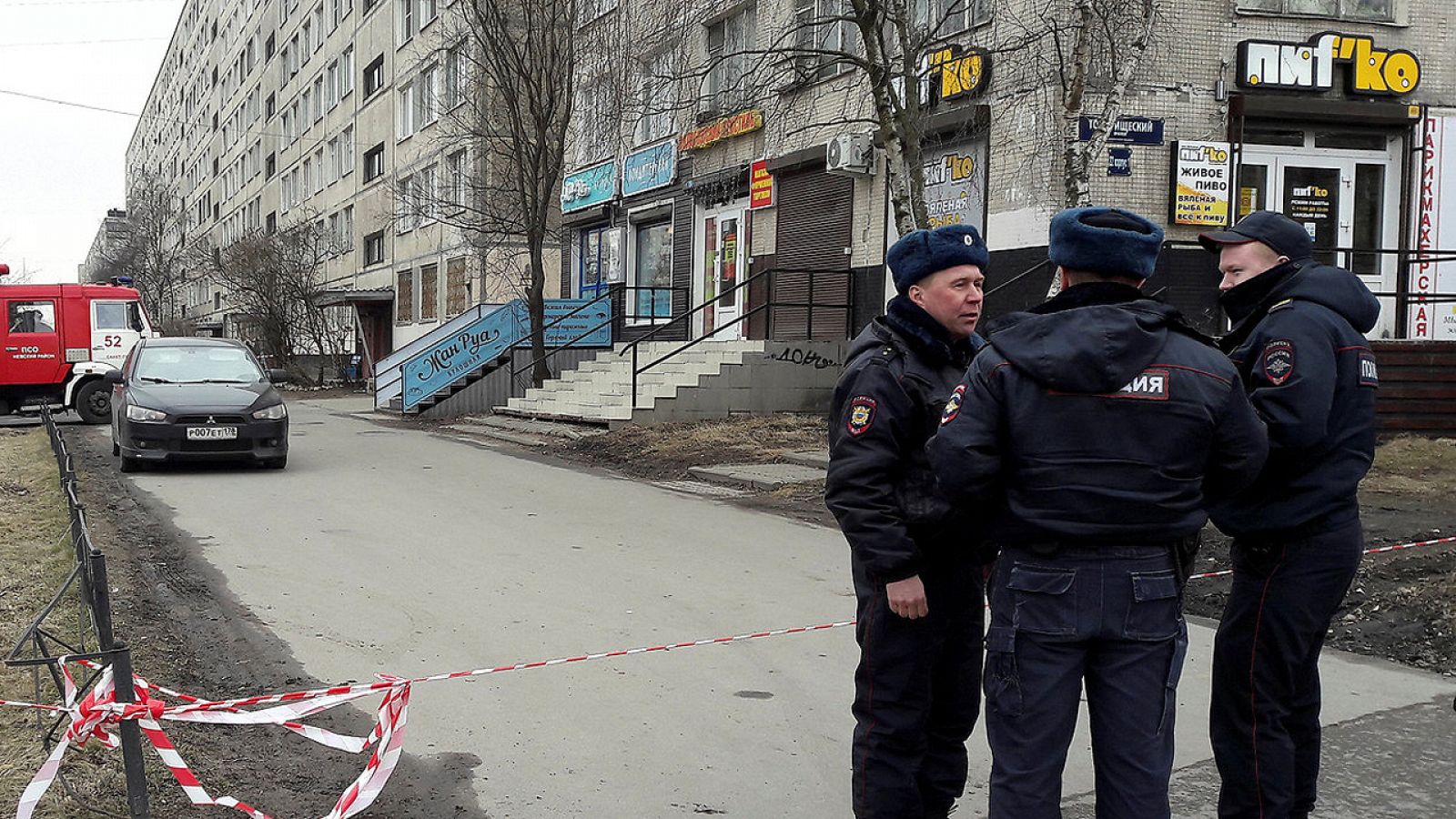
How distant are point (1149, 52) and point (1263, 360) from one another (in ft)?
40.6

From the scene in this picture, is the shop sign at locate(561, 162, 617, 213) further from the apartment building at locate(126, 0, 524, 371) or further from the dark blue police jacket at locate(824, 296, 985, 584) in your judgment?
the dark blue police jacket at locate(824, 296, 985, 584)

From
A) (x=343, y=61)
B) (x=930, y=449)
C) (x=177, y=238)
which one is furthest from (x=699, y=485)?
(x=177, y=238)

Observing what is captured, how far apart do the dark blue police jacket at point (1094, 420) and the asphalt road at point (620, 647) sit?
154 cm

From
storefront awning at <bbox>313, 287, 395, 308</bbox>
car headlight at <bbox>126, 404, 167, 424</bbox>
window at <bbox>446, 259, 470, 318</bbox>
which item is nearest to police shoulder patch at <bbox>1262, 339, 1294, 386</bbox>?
car headlight at <bbox>126, 404, 167, 424</bbox>

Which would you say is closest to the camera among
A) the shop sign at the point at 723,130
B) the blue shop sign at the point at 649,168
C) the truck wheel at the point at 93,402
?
the shop sign at the point at 723,130

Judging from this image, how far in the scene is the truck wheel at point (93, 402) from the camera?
2253 cm

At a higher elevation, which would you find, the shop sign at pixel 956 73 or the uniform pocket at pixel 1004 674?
the shop sign at pixel 956 73

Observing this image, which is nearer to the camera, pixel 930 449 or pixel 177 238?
pixel 930 449

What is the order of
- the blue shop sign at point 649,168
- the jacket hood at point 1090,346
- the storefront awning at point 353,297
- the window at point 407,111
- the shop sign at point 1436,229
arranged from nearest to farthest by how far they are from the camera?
1. the jacket hood at point 1090,346
2. the shop sign at point 1436,229
3. the blue shop sign at point 649,168
4. the window at point 407,111
5. the storefront awning at point 353,297

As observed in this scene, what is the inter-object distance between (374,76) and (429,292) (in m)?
9.90

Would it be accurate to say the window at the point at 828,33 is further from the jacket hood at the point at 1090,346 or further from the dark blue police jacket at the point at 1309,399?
the jacket hood at the point at 1090,346

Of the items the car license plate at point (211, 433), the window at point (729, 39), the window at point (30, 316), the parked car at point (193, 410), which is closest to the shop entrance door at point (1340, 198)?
the window at point (729, 39)

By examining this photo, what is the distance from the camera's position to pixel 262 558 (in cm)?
859

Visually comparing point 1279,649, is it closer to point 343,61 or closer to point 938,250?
point 938,250
